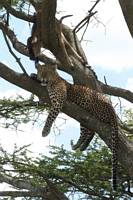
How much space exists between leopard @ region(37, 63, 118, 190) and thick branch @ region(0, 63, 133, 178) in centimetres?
8

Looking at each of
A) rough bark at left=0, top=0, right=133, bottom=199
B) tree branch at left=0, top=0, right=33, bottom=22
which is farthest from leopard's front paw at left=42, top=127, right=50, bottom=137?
tree branch at left=0, top=0, right=33, bottom=22

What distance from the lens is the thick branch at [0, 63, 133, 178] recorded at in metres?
5.63

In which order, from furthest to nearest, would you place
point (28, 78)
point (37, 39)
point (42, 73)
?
1. point (42, 73)
2. point (37, 39)
3. point (28, 78)

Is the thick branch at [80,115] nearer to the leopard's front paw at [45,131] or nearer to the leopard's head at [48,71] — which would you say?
the leopard's front paw at [45,131]

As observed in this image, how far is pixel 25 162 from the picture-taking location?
28.4 feet

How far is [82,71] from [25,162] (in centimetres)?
245

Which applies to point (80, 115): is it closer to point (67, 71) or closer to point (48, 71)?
point (67, 71)

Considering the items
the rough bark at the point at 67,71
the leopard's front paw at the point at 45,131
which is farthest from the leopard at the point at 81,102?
the rough bark at the point at 67,71

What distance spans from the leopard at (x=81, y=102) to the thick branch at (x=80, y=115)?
0.08 meters

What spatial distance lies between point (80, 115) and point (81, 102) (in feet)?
2.42

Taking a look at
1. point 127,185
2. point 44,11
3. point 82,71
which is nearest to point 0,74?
point 44,11

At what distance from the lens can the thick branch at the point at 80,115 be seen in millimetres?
5633

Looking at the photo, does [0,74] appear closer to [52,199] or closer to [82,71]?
[82,71]

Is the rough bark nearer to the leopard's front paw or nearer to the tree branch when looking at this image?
the tree branch
